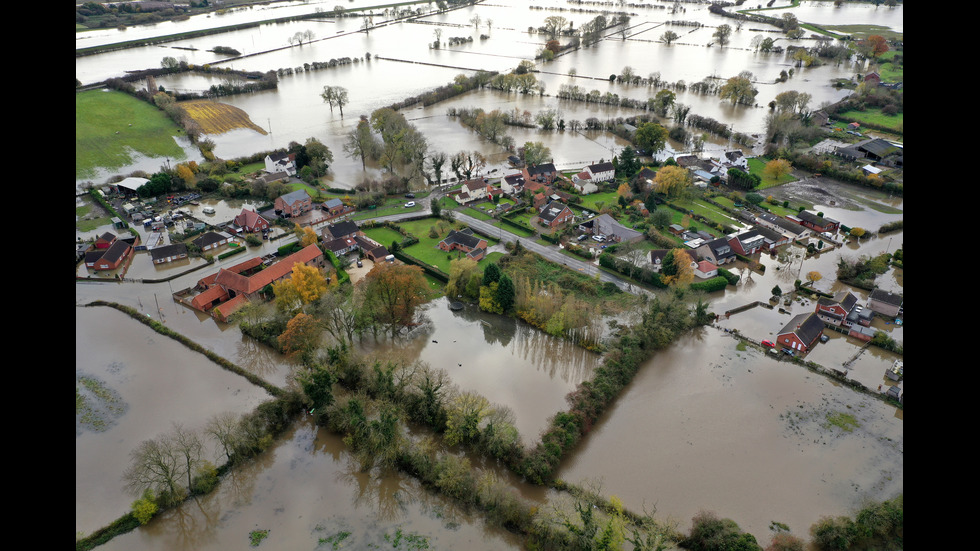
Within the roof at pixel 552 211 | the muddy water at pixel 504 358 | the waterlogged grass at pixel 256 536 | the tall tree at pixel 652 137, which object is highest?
the tall tree at pixel 652 137

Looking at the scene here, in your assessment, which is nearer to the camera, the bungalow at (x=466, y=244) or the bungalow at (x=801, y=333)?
the bungalow at (x=801, y=333)

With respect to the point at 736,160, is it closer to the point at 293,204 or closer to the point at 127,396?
the point at 293,204

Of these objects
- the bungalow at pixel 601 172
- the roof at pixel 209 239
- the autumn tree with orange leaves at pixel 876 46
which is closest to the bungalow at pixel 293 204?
the roof at pixel 209 239

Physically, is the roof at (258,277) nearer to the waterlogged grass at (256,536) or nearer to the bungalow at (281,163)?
the waterlogged grass at (256,536)

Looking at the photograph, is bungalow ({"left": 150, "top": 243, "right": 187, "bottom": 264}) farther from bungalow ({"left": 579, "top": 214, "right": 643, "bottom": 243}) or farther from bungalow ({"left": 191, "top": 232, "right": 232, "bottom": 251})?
bungalow ({"left": 579, "top": 214, "right": 643, "bottom": 243})

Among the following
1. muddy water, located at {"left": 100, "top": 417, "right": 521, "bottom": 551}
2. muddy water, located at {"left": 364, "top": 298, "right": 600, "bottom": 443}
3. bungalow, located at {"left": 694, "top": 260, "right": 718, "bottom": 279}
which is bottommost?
muddy water, located at {"left": 100, "top": 417, "right": 521, "bottom": 551}

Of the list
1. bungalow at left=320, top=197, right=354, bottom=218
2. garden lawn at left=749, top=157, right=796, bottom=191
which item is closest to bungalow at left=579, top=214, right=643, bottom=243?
garden lawn at left=749, top=157, right=796, bottom=191
